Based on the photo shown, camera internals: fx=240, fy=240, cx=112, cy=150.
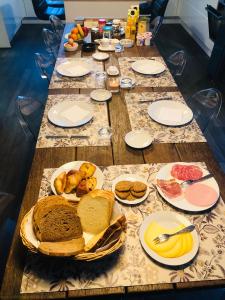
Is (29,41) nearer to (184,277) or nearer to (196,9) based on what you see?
(196,9)

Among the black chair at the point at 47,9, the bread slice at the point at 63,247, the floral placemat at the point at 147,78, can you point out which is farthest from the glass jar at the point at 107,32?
the black chair at the point at 47,9

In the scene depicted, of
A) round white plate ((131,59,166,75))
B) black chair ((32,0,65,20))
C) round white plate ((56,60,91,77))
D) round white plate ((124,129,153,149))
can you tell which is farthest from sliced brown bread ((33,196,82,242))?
black chair ((32,0,65,20))

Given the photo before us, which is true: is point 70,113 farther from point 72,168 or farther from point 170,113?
point 170,113

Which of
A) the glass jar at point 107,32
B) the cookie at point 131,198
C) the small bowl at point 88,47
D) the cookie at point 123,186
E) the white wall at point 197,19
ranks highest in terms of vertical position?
the glass jar at point 107,32

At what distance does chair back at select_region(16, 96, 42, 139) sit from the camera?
1.40m

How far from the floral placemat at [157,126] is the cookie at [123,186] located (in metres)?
0.32

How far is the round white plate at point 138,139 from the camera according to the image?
1.10 metres

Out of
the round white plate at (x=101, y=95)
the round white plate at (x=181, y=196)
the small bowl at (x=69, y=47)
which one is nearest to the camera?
the round white plate at (x=181, y=196)

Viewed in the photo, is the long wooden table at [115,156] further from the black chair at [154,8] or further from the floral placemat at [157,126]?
the black chair at [154,8]

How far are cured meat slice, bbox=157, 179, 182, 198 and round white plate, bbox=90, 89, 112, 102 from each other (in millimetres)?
653

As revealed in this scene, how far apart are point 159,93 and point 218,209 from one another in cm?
82

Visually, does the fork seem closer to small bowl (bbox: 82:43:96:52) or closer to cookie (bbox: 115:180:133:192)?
cookie (bbox: 115:180:133:192)

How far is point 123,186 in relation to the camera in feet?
2.92

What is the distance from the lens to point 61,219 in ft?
2.31
